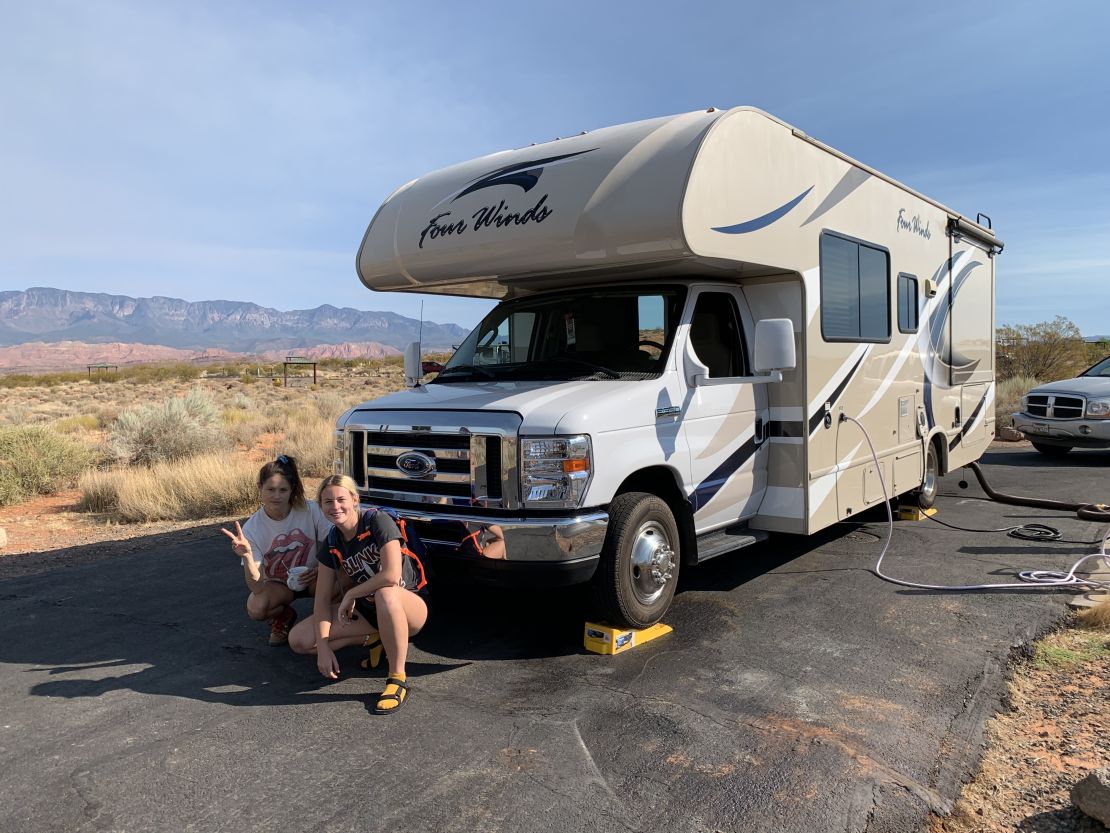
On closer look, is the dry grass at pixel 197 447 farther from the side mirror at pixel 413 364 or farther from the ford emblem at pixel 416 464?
the ford emblem at pixel 416 464

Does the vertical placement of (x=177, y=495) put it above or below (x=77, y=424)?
below

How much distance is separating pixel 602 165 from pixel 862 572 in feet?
12.6

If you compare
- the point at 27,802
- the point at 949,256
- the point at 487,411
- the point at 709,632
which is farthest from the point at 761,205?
the point at 27,802

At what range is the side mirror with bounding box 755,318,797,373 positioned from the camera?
17.3 ft

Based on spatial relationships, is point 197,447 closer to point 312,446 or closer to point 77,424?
point 312,446

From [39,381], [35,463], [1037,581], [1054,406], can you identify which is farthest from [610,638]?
[39,381]

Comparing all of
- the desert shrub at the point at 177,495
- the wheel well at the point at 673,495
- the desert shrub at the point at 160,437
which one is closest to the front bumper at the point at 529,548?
the wheel well at the point at 673,495

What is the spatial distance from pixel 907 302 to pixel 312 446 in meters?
9.46

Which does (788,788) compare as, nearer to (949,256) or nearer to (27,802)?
(27,802)

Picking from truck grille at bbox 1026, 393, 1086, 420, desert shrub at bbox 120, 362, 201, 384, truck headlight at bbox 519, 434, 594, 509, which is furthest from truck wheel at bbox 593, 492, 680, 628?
desert shrub at bbox 120, 362, 201, 384

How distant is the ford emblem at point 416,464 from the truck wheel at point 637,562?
1.10m

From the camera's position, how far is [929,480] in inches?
346

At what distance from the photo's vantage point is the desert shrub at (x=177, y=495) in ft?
31.9

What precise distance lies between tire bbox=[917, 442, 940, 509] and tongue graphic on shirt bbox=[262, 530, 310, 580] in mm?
6369
